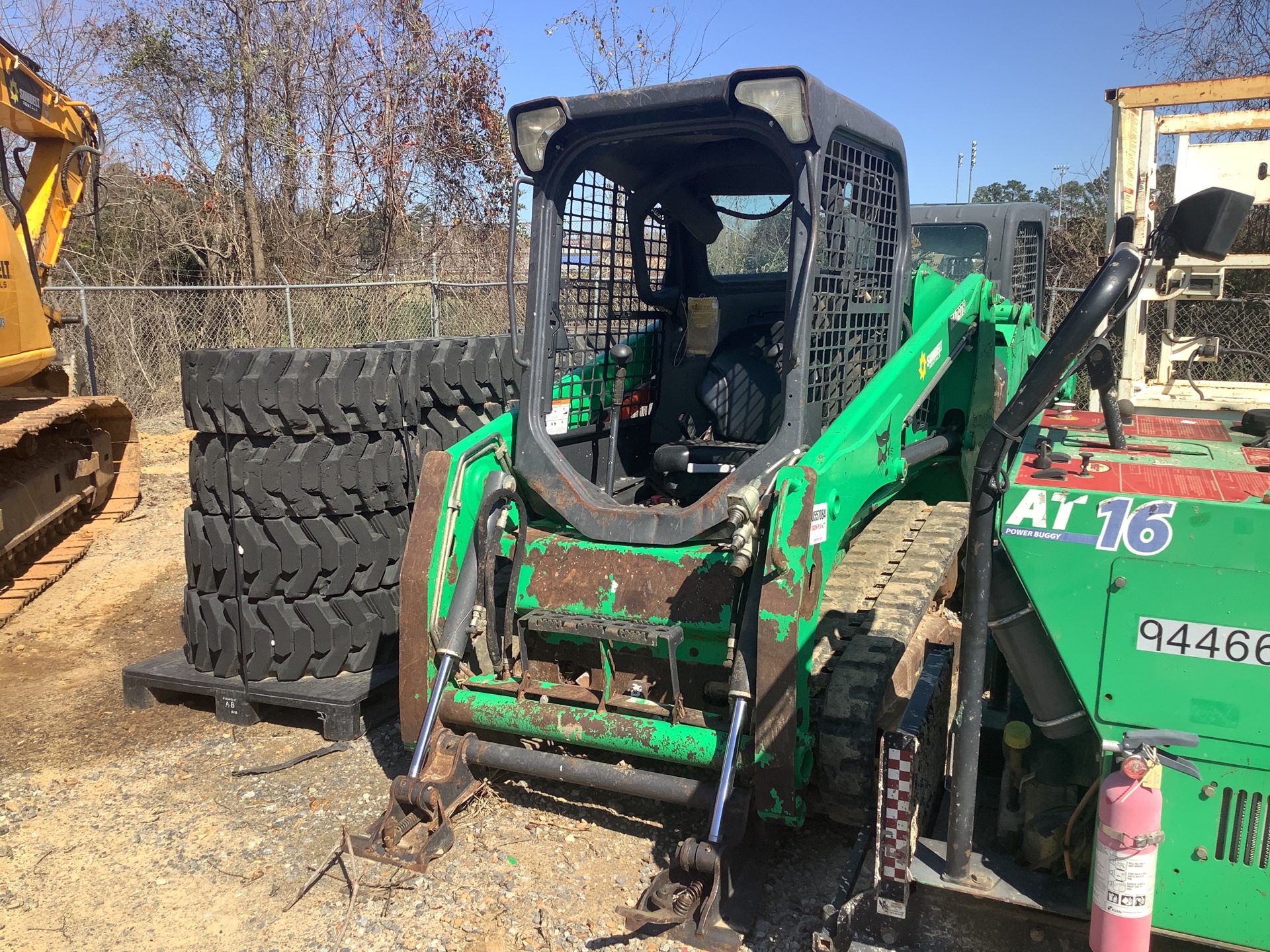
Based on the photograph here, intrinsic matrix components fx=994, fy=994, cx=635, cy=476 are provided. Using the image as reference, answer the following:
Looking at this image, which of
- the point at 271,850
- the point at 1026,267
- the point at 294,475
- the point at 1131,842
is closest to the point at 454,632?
the point at 271,850

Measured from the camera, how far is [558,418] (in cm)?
441

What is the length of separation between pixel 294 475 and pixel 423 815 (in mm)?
1740

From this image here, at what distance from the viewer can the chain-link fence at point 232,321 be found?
1258cm

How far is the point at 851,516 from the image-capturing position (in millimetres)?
3746

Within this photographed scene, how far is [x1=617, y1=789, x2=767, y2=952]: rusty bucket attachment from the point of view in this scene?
2973mm

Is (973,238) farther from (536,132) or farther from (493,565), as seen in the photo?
(493,565)

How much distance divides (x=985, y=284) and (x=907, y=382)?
1.29 metres

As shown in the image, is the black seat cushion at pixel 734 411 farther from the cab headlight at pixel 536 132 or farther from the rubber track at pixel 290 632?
the rubber track at pixel 290 632

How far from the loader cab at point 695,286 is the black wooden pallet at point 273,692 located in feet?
4.00

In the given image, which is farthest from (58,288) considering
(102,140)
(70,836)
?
(70,836)

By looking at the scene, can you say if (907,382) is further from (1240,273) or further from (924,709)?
(1240,273)

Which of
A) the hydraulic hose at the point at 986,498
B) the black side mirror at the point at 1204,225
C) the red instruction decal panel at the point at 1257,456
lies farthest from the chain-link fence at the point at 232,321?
the black side mirror at the point at 1204,225

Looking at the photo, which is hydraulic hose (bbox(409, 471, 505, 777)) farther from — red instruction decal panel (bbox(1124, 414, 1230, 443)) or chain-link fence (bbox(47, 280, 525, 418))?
chain-link fence (bbox(47, 280, 525, 418))

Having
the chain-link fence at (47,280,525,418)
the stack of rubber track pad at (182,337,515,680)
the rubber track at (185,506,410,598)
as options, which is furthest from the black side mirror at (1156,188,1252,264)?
the chain-link fence at (47,280,525,418)
